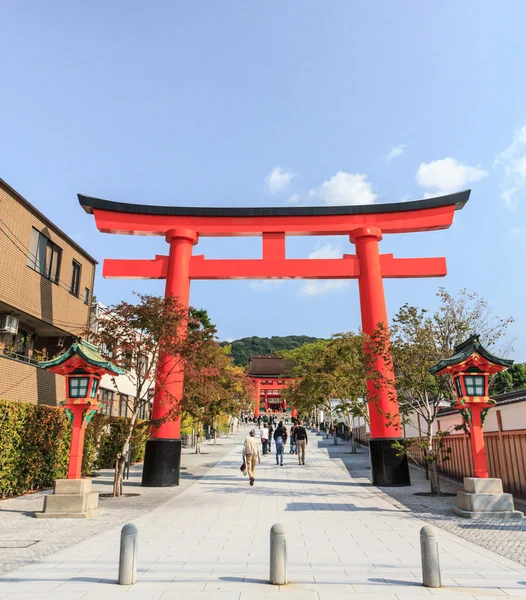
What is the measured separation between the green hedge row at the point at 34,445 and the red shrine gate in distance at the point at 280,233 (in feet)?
17.0

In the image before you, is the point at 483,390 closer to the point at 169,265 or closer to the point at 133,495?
the point at 133,495

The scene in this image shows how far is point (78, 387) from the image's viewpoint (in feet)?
37.8

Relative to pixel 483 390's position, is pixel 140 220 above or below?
above

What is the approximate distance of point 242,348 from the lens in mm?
130750

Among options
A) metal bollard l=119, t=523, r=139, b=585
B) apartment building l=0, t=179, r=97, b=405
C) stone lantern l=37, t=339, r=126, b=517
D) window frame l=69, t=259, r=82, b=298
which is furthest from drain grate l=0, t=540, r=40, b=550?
window frame l=69, t=259, r=82, b=298

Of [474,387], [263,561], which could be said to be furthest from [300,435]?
[263,561]

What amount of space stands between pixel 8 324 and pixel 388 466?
512 inches

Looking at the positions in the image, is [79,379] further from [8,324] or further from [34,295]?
[34,295]

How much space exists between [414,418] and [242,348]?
361ft

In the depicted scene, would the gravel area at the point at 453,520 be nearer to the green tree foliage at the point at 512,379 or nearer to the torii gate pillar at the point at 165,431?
the torii gate pillar at the point at 165,431

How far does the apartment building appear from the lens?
14656 mm

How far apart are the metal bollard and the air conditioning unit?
1187 centimetres

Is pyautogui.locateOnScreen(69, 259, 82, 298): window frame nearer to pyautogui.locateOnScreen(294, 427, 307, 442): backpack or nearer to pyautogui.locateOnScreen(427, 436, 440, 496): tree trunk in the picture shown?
pyautogui.locateOnScreen(294, 427, 307, 442): backpack

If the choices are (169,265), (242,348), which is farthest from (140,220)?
(242,348)
